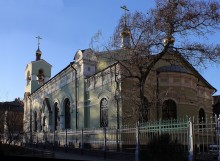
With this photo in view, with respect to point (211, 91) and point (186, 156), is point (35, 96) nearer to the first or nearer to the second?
point (211, 91)

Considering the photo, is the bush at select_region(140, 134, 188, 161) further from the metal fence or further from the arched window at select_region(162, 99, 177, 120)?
the arched window at select_region(162, 99, 177, 120)

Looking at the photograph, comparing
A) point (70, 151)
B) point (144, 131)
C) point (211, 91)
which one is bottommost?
point (70, 151)

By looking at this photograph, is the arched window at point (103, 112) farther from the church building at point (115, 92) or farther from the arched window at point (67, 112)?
the arched window at point (67, 112)

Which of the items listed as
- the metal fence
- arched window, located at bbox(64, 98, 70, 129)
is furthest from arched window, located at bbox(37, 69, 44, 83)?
the metal fence

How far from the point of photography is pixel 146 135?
13.1 meters

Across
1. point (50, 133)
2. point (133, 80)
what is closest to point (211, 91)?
point (133, 80)

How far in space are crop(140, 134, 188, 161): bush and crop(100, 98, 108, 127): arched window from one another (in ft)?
36.2

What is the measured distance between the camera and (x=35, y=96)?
3684 cm

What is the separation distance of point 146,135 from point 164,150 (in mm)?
2885

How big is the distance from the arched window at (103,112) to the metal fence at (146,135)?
2.46 meters

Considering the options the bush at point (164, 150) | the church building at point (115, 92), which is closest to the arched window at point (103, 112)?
the church building at point (115, 92)

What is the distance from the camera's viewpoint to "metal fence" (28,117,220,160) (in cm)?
1046

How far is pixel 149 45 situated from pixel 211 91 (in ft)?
48.6

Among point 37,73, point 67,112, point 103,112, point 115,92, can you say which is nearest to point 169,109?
point 103,112
